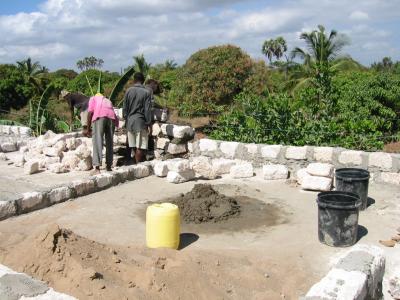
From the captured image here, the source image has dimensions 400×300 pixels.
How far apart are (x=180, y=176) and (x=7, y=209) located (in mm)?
3122

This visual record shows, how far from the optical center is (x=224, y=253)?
5.27 metres

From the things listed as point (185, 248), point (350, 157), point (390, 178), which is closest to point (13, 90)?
point (350, 157)

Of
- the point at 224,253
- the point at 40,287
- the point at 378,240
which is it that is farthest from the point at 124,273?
the point at 378,240

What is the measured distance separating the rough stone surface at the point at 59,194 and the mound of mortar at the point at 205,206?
1778 mm

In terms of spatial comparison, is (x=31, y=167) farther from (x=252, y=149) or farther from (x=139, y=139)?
(x=252, y=149)

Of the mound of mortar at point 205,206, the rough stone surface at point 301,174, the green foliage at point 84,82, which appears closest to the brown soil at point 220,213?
the mound of mortar at point 205,206

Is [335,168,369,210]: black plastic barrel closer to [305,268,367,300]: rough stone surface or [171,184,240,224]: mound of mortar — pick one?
[171,184,240,224]: mound of mortar

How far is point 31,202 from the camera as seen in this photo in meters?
7.04

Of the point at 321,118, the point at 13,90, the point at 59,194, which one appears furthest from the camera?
the point at 13,90

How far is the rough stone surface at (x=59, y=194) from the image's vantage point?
738 cm

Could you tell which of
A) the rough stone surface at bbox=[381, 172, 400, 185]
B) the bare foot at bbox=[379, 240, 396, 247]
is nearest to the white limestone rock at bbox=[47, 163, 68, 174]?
the rough stone surface at bbox=[381, 172, 400, 185]

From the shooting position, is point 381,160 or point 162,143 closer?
point 381,160

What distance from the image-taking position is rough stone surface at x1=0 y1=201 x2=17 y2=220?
6.62m

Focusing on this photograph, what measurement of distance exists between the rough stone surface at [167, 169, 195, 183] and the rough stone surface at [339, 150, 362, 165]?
9.21 ft
